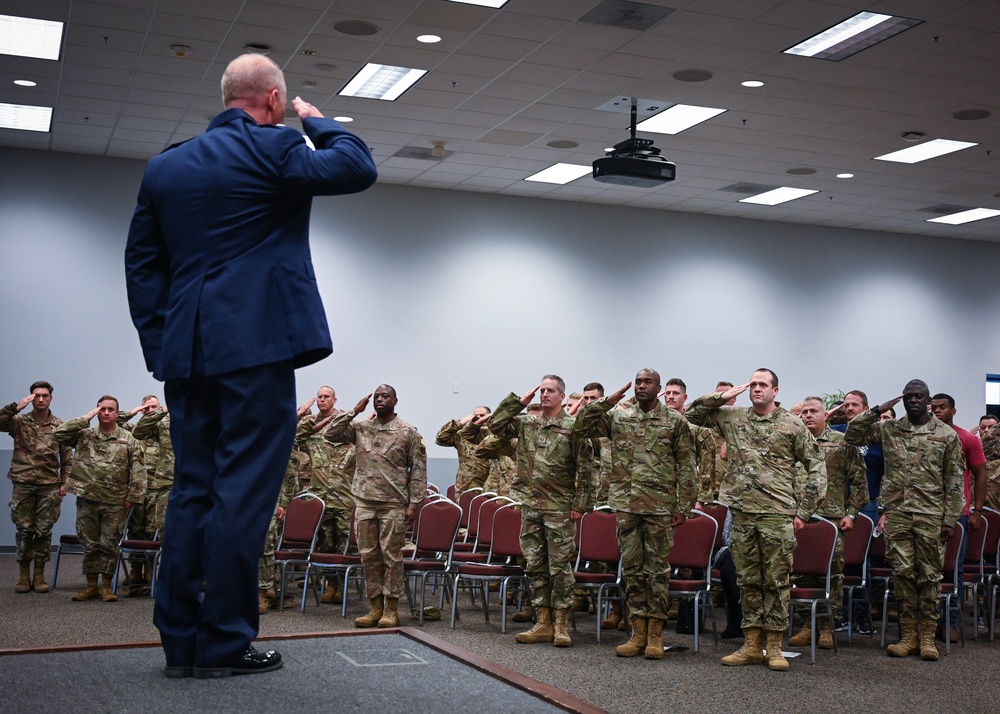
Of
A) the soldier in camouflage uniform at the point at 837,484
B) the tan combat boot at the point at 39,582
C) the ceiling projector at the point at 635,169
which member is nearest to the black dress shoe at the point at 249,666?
the soldier in camouflage uniform at the point at 837,484

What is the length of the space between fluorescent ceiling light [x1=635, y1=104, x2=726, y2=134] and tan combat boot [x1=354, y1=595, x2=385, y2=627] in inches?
232

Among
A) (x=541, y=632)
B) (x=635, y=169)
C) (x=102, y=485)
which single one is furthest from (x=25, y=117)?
(x=541, y=632)

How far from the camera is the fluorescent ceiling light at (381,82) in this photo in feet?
32.0

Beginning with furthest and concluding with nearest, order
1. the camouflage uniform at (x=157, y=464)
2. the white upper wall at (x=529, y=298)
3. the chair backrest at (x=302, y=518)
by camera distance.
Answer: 1. the white upper wall at (x=529, y=298)
2. the camouflage uniform at (x=157, y=464)
3. the chair backrest at (x=302, y=518)

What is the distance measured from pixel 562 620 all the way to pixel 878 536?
8.55ft

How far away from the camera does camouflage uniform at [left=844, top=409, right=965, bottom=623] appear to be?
6738mm

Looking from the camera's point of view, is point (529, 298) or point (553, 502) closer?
point (553, 502)

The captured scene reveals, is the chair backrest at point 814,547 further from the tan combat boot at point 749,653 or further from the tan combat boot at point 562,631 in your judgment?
the tan combat boot at point 562,631

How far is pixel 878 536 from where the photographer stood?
778 cm

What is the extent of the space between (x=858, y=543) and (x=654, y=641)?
1849 millimetres

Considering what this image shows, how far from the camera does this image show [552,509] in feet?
22.7

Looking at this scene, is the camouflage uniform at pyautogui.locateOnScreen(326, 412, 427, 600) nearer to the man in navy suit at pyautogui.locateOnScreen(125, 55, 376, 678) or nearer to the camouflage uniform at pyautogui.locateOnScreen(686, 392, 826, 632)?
the camouflage uniform at pyautogui.locateOnScreen(686, 392, 826, 632)

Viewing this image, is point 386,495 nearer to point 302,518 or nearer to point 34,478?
point 302,518

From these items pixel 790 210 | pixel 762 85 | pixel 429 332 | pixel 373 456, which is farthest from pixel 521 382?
pixel 373 456
